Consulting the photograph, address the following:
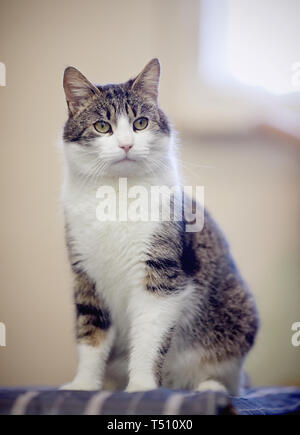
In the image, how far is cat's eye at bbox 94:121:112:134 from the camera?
1.04 m

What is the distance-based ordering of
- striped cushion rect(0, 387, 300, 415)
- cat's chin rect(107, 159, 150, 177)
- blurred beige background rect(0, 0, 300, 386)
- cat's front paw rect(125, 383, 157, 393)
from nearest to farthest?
striped cushion rect(0, 387, 300, 415)
cat's front paw rect(125, 383, 157, 393)
cat's chin rect(107, 159, 150, 177)
blurred beige background rect(0, 0, 300, 386)

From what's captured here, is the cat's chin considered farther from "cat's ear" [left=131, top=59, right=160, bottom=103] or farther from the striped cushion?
the striped cushion

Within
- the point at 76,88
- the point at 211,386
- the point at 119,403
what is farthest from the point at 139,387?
the point at 76,88

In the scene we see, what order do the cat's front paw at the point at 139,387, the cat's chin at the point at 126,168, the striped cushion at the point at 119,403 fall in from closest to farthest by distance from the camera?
1. the striped cushion at the point at 119,403
2. the cat's front paw at the point at 139,387
3. the cat's chin at the point at 126,168

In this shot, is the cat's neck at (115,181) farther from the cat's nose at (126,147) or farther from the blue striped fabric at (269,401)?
the blue striped fabric at (269,401)

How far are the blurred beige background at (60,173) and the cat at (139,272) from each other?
101 mm

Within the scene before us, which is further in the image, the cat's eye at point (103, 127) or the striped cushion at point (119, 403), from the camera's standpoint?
the cat's eye at point (103, 127)

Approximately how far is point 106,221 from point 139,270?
14cm

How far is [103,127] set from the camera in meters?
1.04

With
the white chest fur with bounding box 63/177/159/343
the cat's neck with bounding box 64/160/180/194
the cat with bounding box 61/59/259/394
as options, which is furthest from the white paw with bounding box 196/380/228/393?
the cat's neck with bounding box 64/160/180/194

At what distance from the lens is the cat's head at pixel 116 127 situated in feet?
3.34

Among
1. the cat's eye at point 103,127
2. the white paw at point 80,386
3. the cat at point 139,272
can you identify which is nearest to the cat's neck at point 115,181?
the cat at point 139,272

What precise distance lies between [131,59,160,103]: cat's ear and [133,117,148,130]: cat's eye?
0.08m

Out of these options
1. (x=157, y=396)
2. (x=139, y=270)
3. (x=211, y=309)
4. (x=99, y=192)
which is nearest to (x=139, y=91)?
(x=99, y=192)
